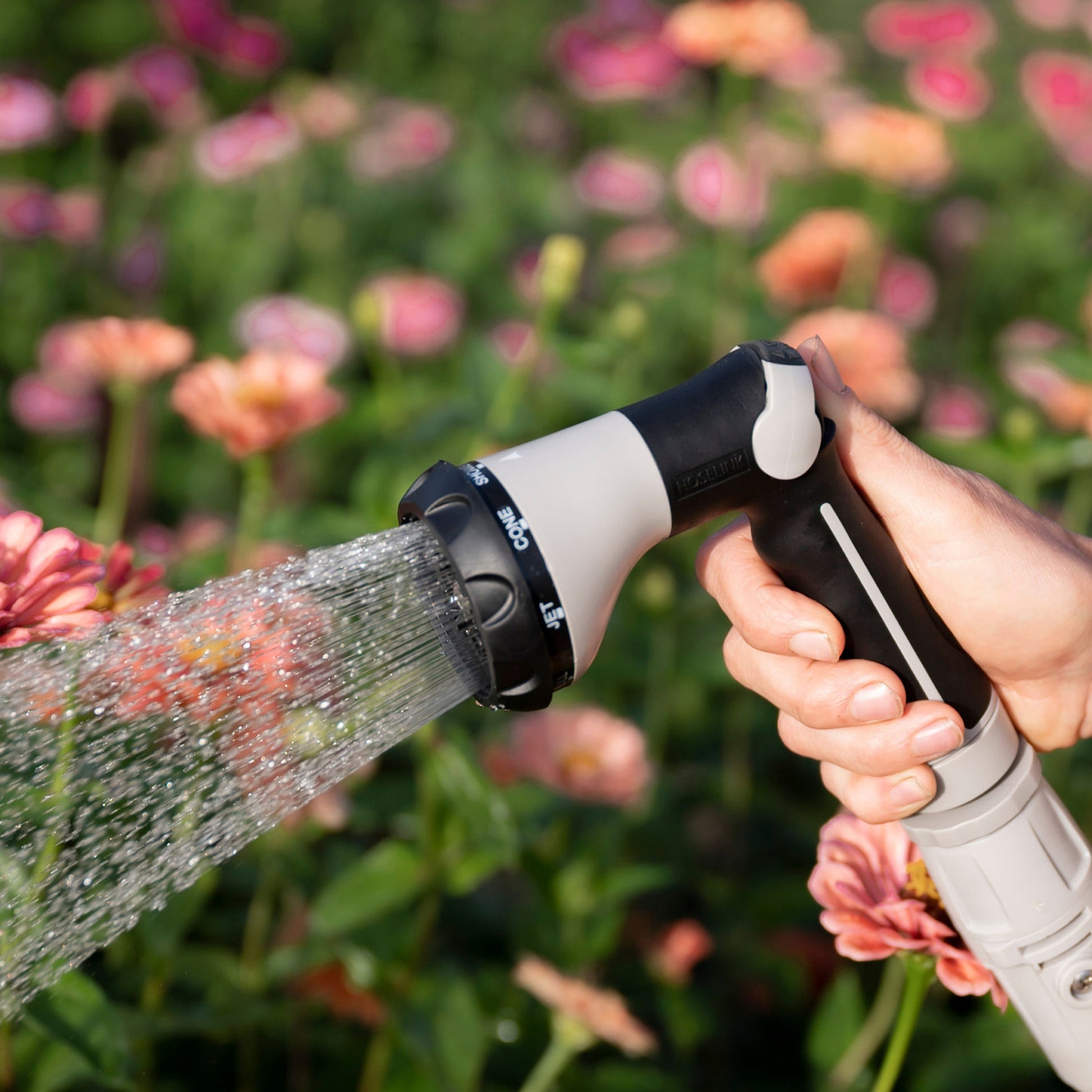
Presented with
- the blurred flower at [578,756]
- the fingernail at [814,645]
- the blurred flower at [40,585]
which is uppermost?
the blurred flower at [40,585]

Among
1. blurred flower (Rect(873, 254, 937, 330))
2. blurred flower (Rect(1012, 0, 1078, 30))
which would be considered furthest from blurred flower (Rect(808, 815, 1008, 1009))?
blurred flower (Rect(1012, 0, 1078, 30))

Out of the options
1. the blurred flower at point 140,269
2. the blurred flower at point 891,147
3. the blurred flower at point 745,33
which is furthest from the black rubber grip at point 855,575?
the blurred flower at point 140,269

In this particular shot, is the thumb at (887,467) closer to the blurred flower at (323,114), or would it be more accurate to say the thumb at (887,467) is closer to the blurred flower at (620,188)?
the blurred flower at (620,188)

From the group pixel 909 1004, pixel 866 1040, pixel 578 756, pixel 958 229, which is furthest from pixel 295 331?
pixel 958 229

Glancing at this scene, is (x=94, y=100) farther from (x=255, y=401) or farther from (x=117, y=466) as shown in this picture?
(x=255, y=401)

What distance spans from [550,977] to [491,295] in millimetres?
1376

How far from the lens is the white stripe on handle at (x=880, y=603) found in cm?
56

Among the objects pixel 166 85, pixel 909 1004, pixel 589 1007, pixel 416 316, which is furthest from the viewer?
pixel 166 85

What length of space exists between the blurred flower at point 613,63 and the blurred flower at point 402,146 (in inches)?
14.7

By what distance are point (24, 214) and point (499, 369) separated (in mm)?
1038

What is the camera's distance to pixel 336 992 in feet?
3.17

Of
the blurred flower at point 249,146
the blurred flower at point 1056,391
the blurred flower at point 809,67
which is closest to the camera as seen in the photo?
the blurred flower at point 1056,391

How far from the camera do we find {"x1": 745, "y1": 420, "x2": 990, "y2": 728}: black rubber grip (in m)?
0.56

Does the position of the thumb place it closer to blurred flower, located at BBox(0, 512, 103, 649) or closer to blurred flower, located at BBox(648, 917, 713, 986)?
blurred flower, located at BBox(0, 512, 103, 649)
